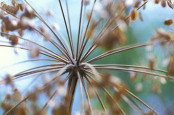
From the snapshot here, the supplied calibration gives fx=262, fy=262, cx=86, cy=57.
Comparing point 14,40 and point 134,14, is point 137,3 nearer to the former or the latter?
point 134,14

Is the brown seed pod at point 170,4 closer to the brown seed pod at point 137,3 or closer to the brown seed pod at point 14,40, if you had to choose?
the brown seed pod at point 137,3

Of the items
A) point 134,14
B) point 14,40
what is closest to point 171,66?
point 134,14

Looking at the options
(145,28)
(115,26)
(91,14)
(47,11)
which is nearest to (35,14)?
(47,11)

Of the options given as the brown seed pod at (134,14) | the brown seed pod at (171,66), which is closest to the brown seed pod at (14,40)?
the brown seed pod at (134,14)

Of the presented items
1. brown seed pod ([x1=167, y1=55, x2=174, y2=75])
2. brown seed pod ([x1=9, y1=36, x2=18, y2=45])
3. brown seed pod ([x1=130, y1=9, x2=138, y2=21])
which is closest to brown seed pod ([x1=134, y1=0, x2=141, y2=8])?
brown seed pod ([x1=130, y1=9, x2=138, y2=21])

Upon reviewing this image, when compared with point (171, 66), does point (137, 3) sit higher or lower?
higher

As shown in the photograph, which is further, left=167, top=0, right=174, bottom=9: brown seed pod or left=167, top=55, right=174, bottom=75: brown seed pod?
left=167, top=0, right=174, bottom=9: brown seed pod

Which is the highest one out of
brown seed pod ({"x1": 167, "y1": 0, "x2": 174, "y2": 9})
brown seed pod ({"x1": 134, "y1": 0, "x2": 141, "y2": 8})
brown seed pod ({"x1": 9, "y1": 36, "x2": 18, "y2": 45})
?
brown seed pod ({"x1": 9, "y1": 36, "x2": 18, "y2": 45})

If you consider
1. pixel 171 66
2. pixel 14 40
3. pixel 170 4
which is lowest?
pixel 171 66

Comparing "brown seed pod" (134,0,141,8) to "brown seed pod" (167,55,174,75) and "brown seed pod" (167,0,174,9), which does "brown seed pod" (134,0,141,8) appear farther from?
"brown seed pod" (167,55,174,75)

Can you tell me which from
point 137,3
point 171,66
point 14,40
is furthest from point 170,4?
point 14,40

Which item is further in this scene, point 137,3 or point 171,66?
point 137,3

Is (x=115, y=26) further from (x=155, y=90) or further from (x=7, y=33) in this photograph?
(x=7, y=33)
